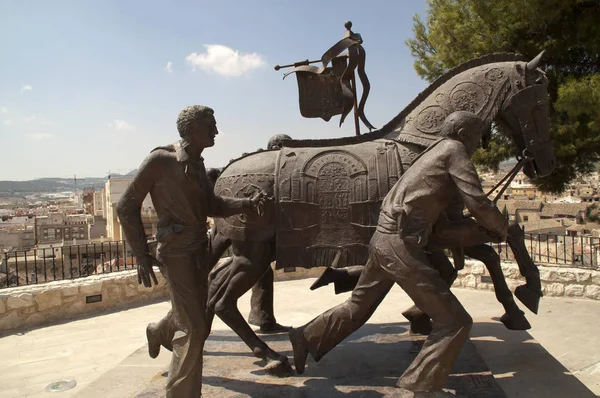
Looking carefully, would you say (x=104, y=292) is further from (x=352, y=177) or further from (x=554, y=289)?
(x=554, y=289)

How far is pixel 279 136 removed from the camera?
205 inches

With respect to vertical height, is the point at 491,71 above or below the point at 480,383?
above

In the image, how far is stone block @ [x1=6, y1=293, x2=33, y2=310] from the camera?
6.28 metres

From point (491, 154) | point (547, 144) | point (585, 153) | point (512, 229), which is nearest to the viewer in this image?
point (547, 144)

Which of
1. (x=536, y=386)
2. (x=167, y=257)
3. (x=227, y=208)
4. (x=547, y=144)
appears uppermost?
(x=547, y=144)

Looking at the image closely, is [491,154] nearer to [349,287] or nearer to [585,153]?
[585,153]

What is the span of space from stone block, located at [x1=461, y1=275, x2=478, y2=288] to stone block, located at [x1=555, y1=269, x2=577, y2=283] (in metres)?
1.23

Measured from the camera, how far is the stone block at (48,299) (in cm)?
655

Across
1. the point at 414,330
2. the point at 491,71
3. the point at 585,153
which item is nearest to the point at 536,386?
the point at 414,330

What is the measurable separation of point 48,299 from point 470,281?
258 inches

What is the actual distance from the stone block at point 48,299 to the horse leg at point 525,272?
19.3 ft

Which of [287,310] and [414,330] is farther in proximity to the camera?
[287,310]

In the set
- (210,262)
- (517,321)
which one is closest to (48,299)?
(210,262)

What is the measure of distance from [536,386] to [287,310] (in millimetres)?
3647
